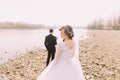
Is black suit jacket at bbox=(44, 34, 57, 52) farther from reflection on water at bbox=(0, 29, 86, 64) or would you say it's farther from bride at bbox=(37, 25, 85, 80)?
reflection on water at bbox=(0, 29, 86, 64)

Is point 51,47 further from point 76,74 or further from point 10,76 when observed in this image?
point 76,74

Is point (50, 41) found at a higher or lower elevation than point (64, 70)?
higher

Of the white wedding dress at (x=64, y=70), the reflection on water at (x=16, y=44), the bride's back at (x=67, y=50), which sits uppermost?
the bride's back at (x=67, y=50)

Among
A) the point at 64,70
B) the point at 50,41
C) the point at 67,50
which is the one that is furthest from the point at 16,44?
the point at 67,50

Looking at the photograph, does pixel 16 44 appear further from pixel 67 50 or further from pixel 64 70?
pixel 67 50

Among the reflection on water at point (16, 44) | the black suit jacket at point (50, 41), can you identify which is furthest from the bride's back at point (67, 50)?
the reflection on water at point (16, 44)

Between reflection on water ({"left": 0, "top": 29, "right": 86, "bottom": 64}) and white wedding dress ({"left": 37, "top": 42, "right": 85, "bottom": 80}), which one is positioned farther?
reflection on water ({"left": 0, "top": 29, "right": 86, "bottom": 64})

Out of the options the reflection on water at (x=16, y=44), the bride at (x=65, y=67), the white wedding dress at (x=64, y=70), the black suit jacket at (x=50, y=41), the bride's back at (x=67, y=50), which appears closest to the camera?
the bride's back at (x=67, y=50)

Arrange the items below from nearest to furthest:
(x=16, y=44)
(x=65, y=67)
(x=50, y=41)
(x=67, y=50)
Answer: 1. (x=67, y=50)
2. (x=65, y=67)
3. (x=50, y=41)
4. (x=16, y=44)

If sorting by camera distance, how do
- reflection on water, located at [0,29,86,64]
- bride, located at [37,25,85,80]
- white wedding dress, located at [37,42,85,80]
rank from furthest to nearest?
reflection on water, located at [0,29,86,64]
white wedding dress, located at [37,42,85,80]
bride, located at [37,25,85,80]

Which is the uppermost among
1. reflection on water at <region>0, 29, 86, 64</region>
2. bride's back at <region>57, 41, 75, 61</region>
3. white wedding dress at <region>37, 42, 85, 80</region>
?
bride's back at <region>57, 41, 75, 61</region>

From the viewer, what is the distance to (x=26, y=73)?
1686 centimetres

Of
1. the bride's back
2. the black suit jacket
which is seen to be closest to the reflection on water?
the black suit jacket

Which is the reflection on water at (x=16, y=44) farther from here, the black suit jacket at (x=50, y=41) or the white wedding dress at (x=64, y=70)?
the white wedding dress at (x=64, y=70)
